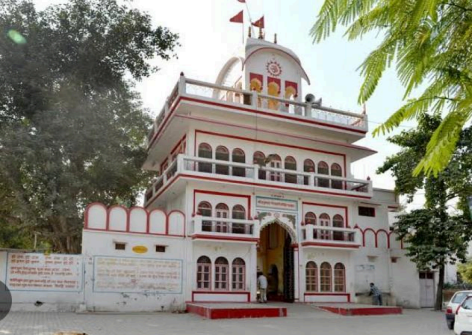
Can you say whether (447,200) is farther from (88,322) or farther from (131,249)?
(88,322)

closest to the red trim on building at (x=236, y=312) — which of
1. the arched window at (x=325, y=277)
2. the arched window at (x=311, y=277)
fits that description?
the arched window at (x=311, y=277)

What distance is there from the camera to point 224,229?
21.4m

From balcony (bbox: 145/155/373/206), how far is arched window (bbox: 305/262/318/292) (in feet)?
11.3

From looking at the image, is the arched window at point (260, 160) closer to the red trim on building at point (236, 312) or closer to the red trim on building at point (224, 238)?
the red trim on building at point (224, 238)

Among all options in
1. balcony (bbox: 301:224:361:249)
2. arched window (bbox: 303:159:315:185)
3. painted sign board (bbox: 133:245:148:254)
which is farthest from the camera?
arched window (bbox: 303:159:315:185)

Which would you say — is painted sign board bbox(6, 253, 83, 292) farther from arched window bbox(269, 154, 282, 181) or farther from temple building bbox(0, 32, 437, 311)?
arched window bbox(269, 154, 282, 181)

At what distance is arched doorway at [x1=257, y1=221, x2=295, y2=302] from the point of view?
23484 millimetres

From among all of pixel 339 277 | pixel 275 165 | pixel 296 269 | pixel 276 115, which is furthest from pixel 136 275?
pixel 339 277

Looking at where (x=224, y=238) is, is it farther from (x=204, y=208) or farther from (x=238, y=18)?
(x=238, y=18)

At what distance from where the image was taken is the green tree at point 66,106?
20875mm

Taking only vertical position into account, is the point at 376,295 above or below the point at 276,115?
below

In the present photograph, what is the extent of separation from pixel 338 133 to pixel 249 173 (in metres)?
5.27

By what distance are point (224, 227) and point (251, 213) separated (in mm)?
1659

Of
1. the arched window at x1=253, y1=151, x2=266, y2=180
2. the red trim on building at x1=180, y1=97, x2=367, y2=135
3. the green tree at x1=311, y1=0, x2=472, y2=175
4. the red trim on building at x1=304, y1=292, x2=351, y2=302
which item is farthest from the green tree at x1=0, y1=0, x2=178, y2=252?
the green tree at x1=311, y1=0, x2=472, y2=175
